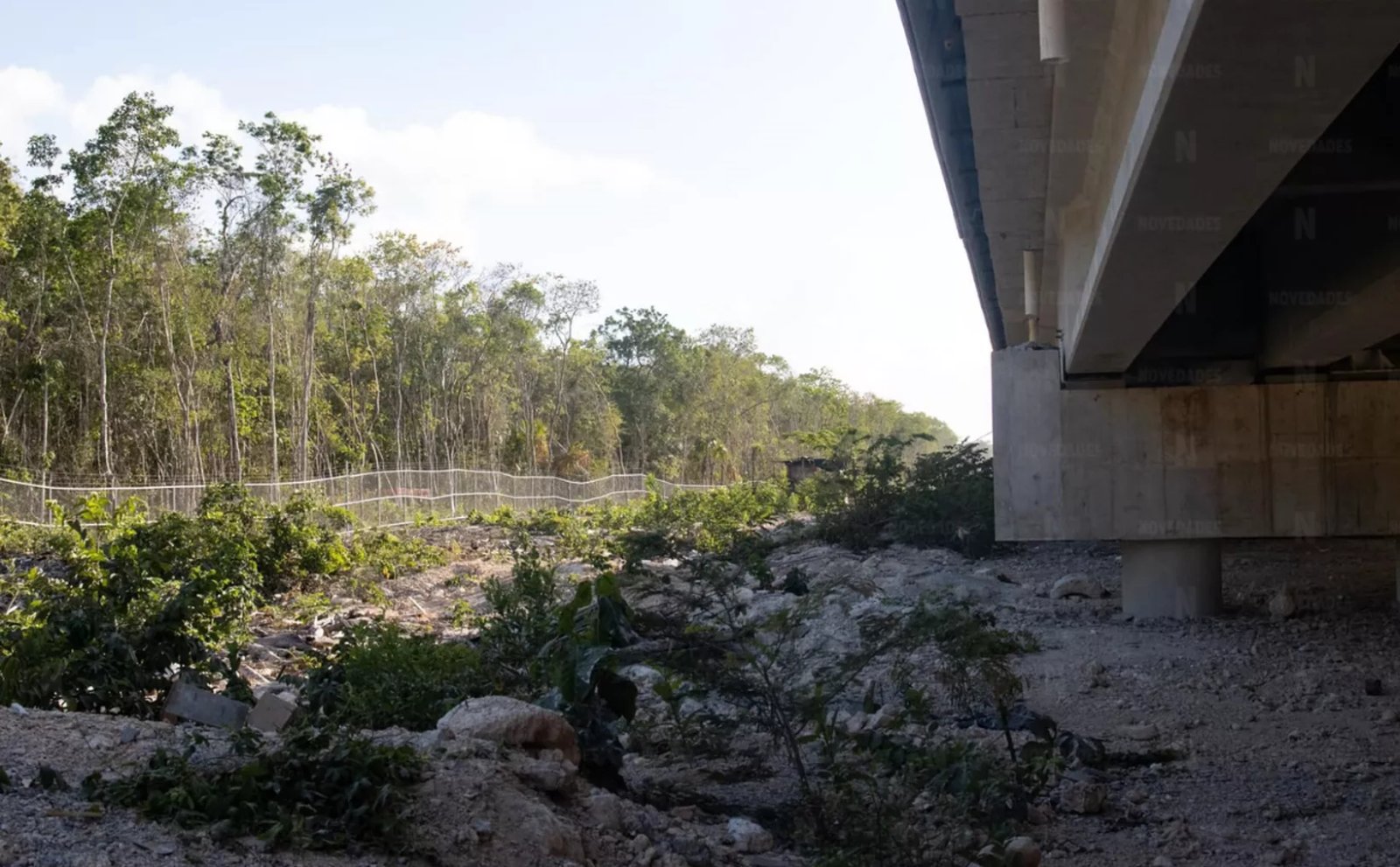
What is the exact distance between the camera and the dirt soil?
497 cm

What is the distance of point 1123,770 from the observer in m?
7.89

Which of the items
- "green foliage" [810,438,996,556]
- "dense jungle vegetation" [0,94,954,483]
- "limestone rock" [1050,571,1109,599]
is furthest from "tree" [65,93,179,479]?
"limestone rock" [1050,571,1109,599]

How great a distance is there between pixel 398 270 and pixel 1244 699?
43.2 metres

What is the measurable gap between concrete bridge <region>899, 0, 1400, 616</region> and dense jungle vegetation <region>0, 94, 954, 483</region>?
445 inches

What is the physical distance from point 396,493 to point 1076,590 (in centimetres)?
2353

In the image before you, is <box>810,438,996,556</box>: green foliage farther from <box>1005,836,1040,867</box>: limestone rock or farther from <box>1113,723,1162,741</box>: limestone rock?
<box>1005,836,1040,867</box>: limestone rock

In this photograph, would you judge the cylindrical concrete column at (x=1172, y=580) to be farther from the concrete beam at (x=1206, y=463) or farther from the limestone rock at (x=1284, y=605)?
the limestone rock at (x=1284, y=605)

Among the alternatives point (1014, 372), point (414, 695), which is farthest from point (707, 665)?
point (1014, 372)

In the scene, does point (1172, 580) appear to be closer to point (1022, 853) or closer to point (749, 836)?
point (1022, 853)

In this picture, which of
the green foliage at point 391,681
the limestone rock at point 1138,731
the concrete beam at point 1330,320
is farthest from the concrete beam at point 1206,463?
the green foliage at point 391,681

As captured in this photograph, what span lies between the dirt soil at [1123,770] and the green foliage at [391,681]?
3.76 ft

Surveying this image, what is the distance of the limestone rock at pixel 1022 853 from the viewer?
572 centimetres

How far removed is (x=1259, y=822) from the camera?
670 cm

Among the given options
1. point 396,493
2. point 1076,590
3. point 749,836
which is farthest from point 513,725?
point 396,493
